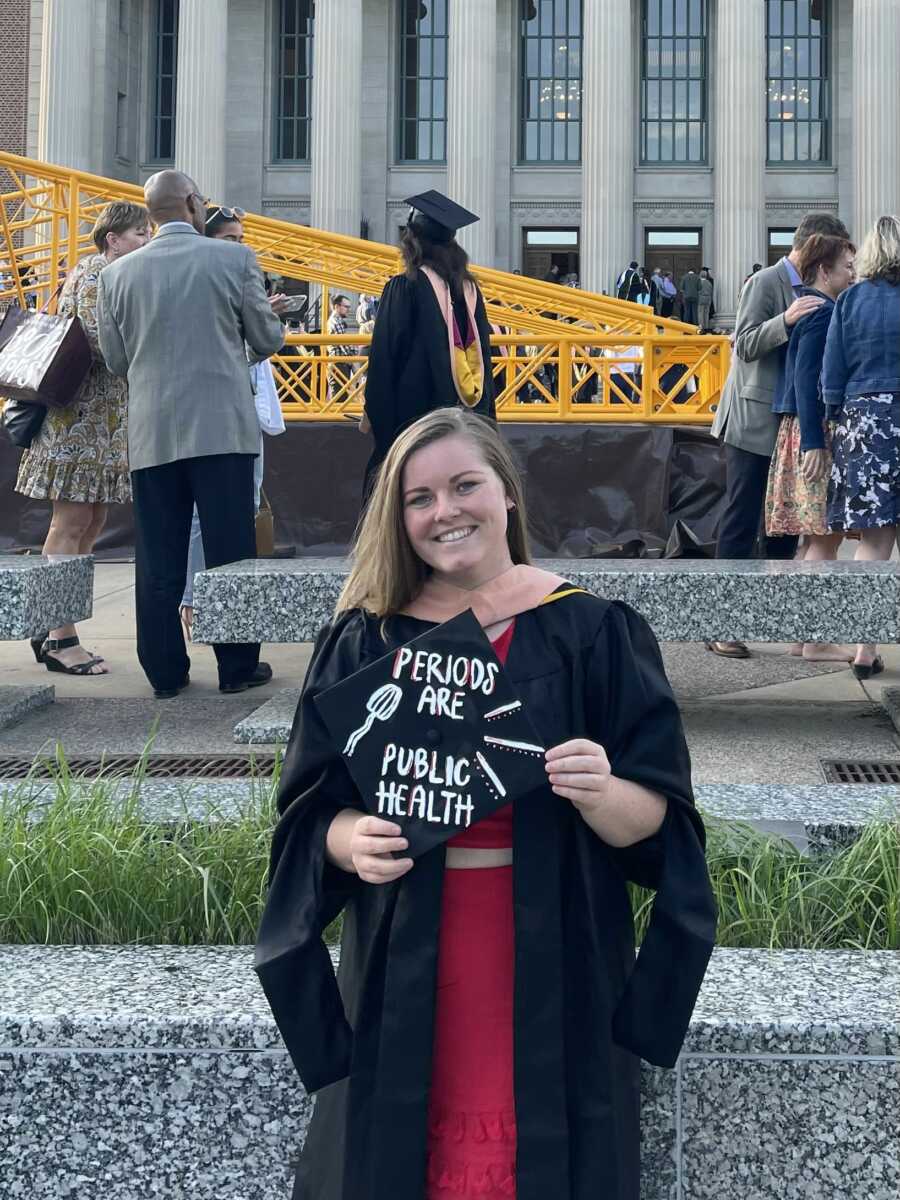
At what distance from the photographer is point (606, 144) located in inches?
1631

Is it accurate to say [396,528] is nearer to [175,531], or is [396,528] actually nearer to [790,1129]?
[790,1129]

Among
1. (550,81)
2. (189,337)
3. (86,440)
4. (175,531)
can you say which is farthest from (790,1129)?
(550,81)

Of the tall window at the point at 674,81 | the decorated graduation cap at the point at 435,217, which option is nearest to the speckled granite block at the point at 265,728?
the decorated graduation cap at the point at 435,217

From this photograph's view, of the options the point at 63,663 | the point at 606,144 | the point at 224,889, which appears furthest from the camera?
the point at 606,144

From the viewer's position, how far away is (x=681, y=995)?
193 cm

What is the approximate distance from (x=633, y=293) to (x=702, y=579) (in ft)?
84.2

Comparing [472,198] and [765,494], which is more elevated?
[472,198]

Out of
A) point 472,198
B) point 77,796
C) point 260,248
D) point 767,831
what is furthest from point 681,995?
point 472,198

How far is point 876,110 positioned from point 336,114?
47.7 feet

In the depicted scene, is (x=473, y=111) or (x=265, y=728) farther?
(x=473, y=111)

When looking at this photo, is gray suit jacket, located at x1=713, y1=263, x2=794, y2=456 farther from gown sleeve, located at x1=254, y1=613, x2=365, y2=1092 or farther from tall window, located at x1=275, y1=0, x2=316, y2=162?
tall window, located at x1=275, y1=0, x2=316, y2=162

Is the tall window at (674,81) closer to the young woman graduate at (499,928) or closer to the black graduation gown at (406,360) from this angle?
the black graduation gown at (406,360)

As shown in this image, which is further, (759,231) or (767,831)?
(759,231)

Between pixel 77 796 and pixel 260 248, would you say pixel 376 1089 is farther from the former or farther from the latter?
pixel 260 248
